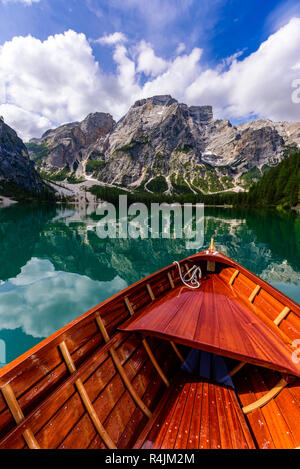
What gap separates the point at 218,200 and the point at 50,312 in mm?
122341

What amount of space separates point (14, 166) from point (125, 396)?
177 m

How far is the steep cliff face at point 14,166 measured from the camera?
136250 millimetres

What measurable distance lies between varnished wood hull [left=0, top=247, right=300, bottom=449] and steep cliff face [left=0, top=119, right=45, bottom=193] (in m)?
162

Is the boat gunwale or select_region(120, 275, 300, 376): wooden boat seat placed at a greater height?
the boat gunwale

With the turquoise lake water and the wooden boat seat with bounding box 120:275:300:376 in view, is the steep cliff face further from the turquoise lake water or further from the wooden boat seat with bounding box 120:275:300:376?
the wooden boat seat with bounding box 120:275:300:376

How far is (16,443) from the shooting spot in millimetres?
2365

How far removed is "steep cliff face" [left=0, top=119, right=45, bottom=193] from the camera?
136250 mm

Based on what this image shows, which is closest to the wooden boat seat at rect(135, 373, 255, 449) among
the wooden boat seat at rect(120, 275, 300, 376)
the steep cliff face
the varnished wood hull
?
the varnished wood hull

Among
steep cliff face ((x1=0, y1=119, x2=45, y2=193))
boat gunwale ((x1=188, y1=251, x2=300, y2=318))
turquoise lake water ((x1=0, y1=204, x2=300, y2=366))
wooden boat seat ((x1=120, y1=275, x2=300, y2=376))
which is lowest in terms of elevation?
turquoise lake water ((x1=0, y1=204, x2=300, y2=366))

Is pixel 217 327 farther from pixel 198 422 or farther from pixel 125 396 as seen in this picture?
pixel 125 396

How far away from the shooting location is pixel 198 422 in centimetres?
366
